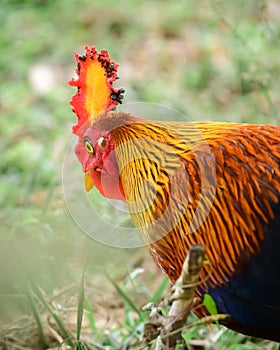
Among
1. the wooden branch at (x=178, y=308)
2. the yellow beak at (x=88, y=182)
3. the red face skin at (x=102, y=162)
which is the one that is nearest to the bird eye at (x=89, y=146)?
the red face skin at (x=102, y=162)

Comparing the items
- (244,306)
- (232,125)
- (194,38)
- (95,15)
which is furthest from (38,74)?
(244,306)

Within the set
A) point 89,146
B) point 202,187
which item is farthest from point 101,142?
point 202,187

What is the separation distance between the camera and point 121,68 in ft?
20.2

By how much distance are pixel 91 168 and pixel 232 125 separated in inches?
21.8

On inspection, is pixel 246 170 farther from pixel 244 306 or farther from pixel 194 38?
pixel 194 38

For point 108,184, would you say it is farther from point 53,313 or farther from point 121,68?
point 121,68

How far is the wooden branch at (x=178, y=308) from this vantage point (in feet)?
6.72

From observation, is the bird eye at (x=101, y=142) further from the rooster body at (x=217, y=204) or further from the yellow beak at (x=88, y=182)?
A: the yellow beak at (x=88, y=182)

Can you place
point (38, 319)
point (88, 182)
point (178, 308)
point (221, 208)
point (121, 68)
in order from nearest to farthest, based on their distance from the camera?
1. point (178, 308)
2. point (221, 208)
3. point (88, 182)
4. point (38, 319)
5. point (121, 68)

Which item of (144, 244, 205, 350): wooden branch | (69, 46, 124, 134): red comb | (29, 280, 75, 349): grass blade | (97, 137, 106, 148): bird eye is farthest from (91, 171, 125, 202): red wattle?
(144, 244, 205, 350): wooden branch

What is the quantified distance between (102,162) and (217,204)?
53cm

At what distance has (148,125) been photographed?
2.64m

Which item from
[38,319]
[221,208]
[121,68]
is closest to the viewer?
[221,208]

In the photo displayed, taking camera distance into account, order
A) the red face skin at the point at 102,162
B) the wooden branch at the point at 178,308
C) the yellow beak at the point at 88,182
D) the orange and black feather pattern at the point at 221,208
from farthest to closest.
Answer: the yellow beak at the point at 88,182 < the red face skin at the point at 102,162 < the orange and black feather pattern at the point at 221,208 < the wooden branch at the point at 178,308
